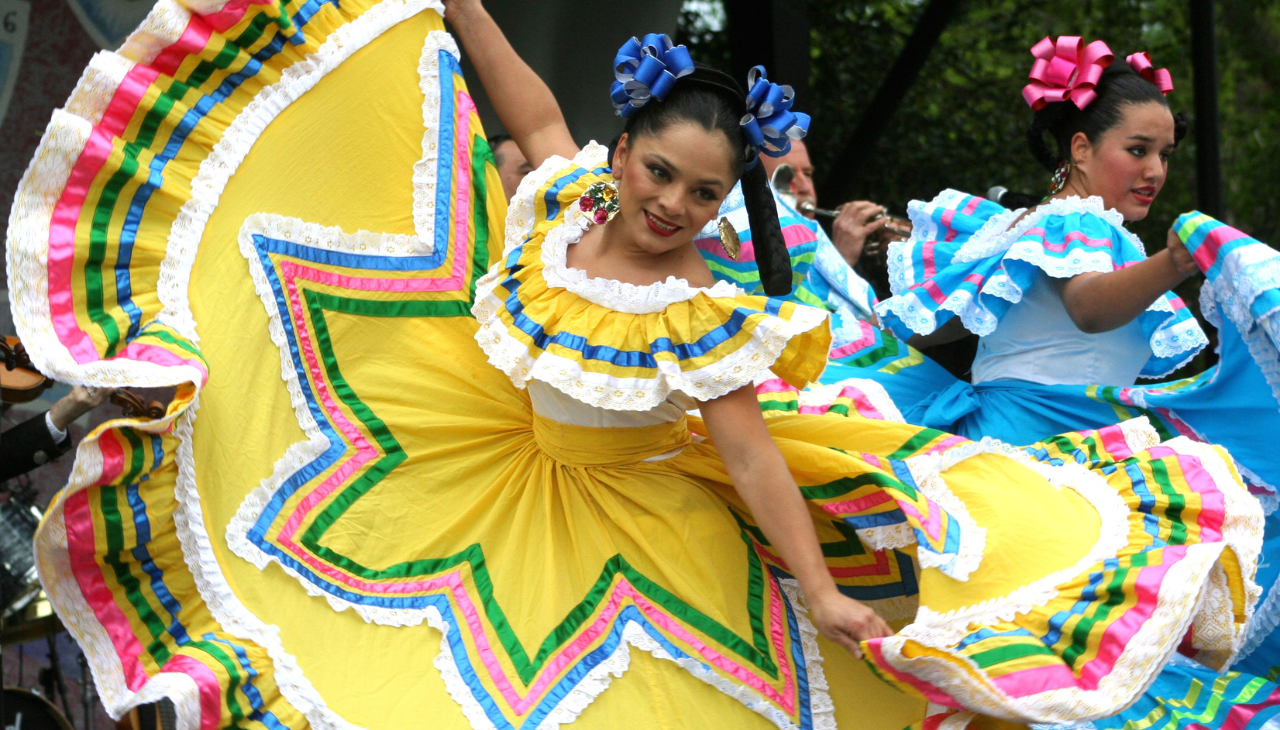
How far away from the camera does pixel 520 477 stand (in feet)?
7.66

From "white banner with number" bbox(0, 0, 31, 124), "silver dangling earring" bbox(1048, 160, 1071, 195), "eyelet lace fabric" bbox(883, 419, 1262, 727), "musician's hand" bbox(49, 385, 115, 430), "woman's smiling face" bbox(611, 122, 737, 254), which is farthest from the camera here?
"white banner with number" bbox(0, 0, 31, 124)

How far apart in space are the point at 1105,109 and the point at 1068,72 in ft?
0.48

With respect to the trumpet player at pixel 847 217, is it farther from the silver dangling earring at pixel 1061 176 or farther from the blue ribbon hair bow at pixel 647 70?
the blue ribbon hair bow at pixel 647 70

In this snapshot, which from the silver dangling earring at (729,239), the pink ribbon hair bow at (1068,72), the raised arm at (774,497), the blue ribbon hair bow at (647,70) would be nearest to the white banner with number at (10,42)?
the blue ribbon hair bow at (647,70)

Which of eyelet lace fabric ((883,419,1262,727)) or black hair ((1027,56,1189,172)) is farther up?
black hair ((1027,56,1189,172))

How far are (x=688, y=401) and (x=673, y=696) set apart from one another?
51cm

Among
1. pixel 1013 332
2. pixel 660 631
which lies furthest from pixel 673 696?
pixel 1013 332

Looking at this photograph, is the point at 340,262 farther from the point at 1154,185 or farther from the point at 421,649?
the point at 1154,185

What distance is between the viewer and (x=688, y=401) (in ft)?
7.29

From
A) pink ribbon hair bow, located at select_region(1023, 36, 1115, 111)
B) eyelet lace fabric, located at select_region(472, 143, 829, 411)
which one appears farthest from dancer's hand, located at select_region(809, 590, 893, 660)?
pink ribbon hair bow, located at select_region(1023, 36, 1115, 111)

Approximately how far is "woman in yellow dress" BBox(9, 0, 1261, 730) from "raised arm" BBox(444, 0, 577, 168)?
21 cm

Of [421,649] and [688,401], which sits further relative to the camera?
[688,401]

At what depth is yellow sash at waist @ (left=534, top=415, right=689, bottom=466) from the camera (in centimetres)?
228

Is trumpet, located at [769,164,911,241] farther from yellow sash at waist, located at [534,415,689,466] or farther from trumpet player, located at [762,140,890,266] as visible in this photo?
yellow sash at waist, located at [534,415,689,466]
